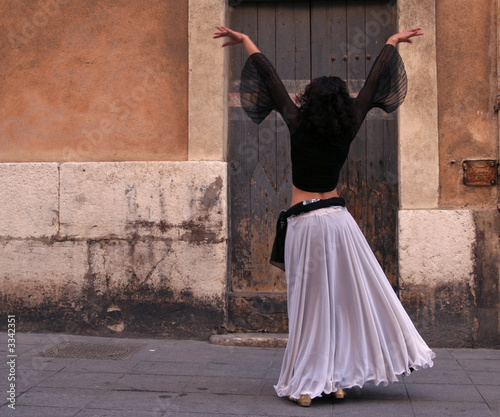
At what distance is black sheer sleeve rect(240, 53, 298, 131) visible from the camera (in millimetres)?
3734

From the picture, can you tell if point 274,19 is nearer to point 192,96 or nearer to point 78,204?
point 192,96

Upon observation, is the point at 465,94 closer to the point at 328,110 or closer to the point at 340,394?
the point at 328,110

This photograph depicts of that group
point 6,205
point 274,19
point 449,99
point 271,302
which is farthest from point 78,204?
point 449,99

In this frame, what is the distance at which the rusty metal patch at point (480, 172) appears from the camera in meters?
5.41

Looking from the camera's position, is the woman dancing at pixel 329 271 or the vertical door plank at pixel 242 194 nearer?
the woman dancing at pixel 329 271

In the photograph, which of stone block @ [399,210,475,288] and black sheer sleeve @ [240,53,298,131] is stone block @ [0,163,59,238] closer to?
black sheer sleeve @ [240,53,298,131]

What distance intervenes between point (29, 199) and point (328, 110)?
10.8 ft

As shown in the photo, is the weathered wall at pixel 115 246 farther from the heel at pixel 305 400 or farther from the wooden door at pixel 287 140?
the heel at pixel 305 400

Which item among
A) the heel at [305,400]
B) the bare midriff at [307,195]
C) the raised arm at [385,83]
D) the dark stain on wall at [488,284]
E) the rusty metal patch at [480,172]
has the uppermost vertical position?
the raised arm at [385,83]

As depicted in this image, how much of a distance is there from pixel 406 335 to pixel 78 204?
3291mm

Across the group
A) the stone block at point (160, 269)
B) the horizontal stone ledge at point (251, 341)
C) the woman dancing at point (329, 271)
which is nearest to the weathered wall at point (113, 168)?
the stone block at point (160, 269)
